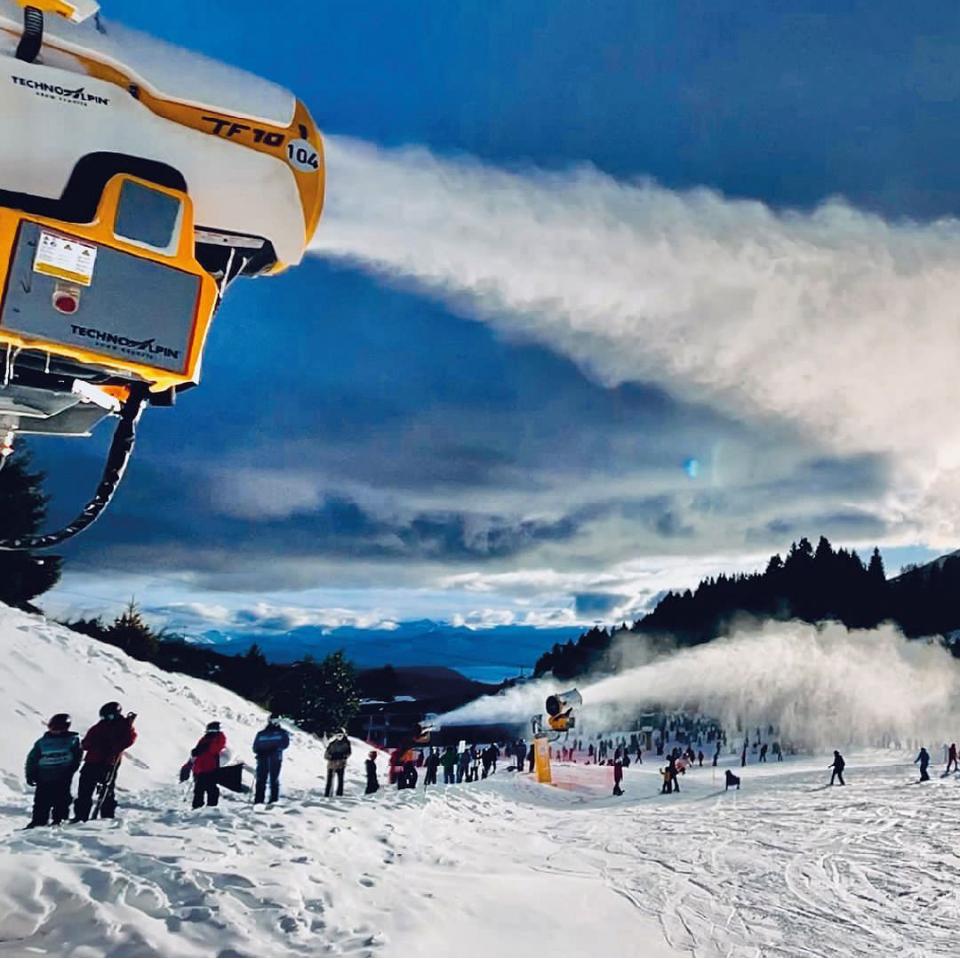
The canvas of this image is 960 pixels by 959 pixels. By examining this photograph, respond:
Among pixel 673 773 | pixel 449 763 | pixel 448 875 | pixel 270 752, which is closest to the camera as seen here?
pixel 448 875

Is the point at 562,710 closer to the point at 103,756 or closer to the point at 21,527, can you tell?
the point at 103,756

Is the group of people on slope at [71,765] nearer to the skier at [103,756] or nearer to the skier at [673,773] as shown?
the skier at [103,756]

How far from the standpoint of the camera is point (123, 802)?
1087cm

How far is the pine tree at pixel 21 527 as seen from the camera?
1953 centimetres

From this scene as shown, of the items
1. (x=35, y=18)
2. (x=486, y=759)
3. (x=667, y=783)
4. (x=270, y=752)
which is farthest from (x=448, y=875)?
(x=486, y=759)

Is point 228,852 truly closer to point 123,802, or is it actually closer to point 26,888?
point 26,888

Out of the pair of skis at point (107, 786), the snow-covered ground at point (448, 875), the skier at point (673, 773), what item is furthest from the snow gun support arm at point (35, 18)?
the skier at point (673, 773)

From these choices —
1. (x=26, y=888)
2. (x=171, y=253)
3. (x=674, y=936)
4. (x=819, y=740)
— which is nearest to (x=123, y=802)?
(x=26, y=888)

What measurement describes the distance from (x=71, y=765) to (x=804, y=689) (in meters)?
34.8

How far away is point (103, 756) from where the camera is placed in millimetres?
8305

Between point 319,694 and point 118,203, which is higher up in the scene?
point 118,203

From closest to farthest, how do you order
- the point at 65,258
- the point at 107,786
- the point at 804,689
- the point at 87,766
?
the point at 65,258, the point at 87,766, the point at 107,786, the point at 804,689

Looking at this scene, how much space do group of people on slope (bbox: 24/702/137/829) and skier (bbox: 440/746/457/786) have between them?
930cm

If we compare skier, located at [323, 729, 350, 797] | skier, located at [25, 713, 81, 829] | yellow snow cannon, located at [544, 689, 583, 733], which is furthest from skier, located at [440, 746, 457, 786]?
skier, located at [25, 713, 81, 829]
